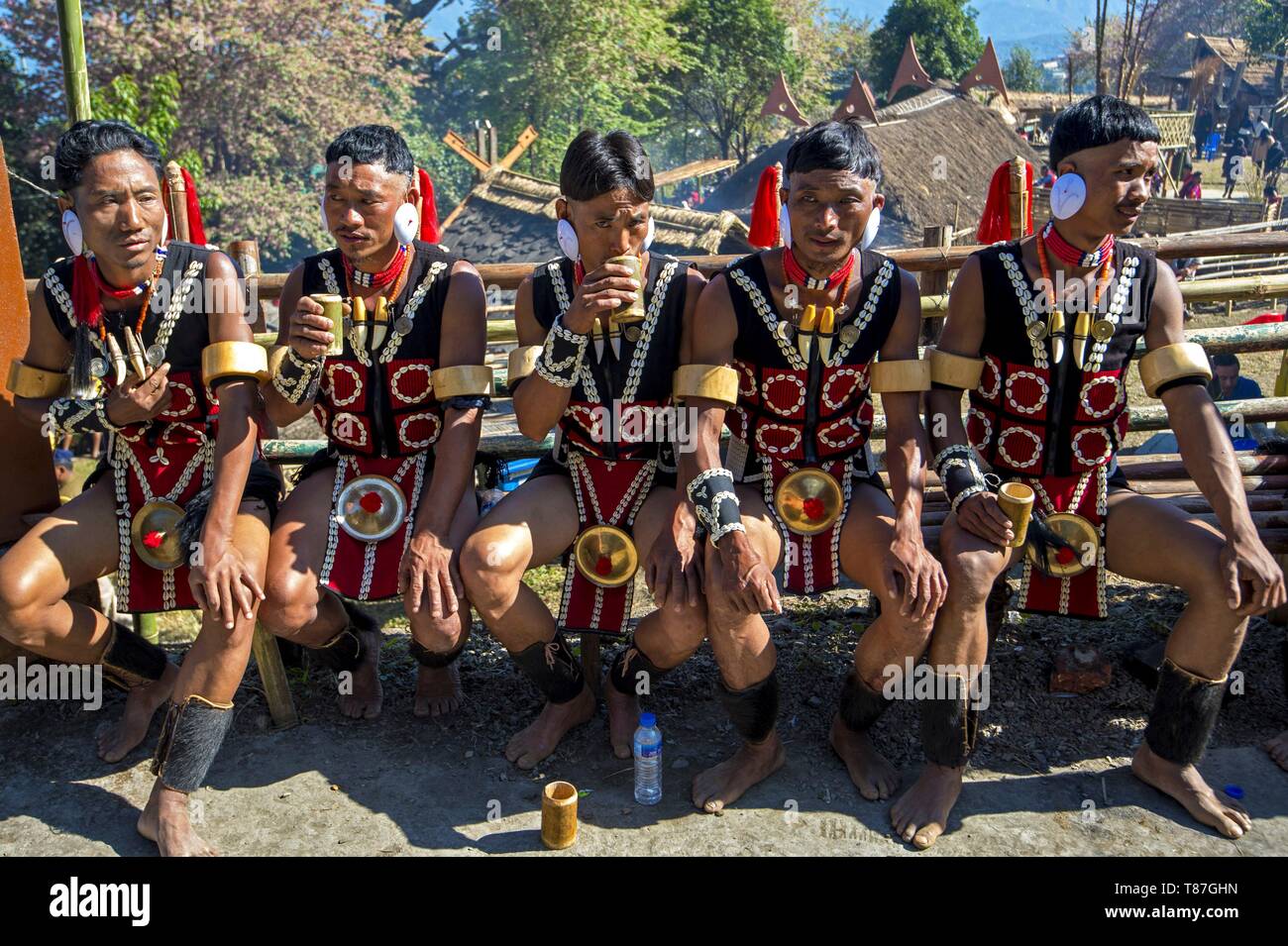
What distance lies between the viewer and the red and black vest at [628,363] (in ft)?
12.0

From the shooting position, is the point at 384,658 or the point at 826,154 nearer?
the point at 826,154

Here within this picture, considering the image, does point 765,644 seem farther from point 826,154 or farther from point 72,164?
point 72,164

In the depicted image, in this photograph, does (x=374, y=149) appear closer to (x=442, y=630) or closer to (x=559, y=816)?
(x=442, y=630)

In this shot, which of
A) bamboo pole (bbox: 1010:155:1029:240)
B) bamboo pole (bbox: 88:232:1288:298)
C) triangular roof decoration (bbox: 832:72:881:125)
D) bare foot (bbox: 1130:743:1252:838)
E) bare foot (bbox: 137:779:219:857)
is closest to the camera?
bare foot (bbox: 137:779:219:857)

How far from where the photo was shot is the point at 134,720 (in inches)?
149

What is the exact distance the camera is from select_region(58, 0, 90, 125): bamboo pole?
5586 mm

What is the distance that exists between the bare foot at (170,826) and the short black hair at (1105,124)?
3473 millimetres

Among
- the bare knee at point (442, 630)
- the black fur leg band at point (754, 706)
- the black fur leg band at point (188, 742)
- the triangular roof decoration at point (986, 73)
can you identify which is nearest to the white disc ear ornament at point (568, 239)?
the bare knee at point (442, 630)

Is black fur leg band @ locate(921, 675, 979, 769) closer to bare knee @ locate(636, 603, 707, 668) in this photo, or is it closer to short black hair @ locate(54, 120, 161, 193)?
bare knee @ locate(636, 603, 707, 668)

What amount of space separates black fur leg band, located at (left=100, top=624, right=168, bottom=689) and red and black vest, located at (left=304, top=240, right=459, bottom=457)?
103 cm

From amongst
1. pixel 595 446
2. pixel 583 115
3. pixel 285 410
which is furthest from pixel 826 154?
pixel 583 115

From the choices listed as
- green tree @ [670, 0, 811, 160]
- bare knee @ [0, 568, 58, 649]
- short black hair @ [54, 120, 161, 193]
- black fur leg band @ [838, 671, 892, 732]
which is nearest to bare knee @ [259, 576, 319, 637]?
bare knee @ [0, 568, 58, 649]

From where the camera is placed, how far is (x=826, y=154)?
134 inches

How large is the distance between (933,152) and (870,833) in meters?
23.2
